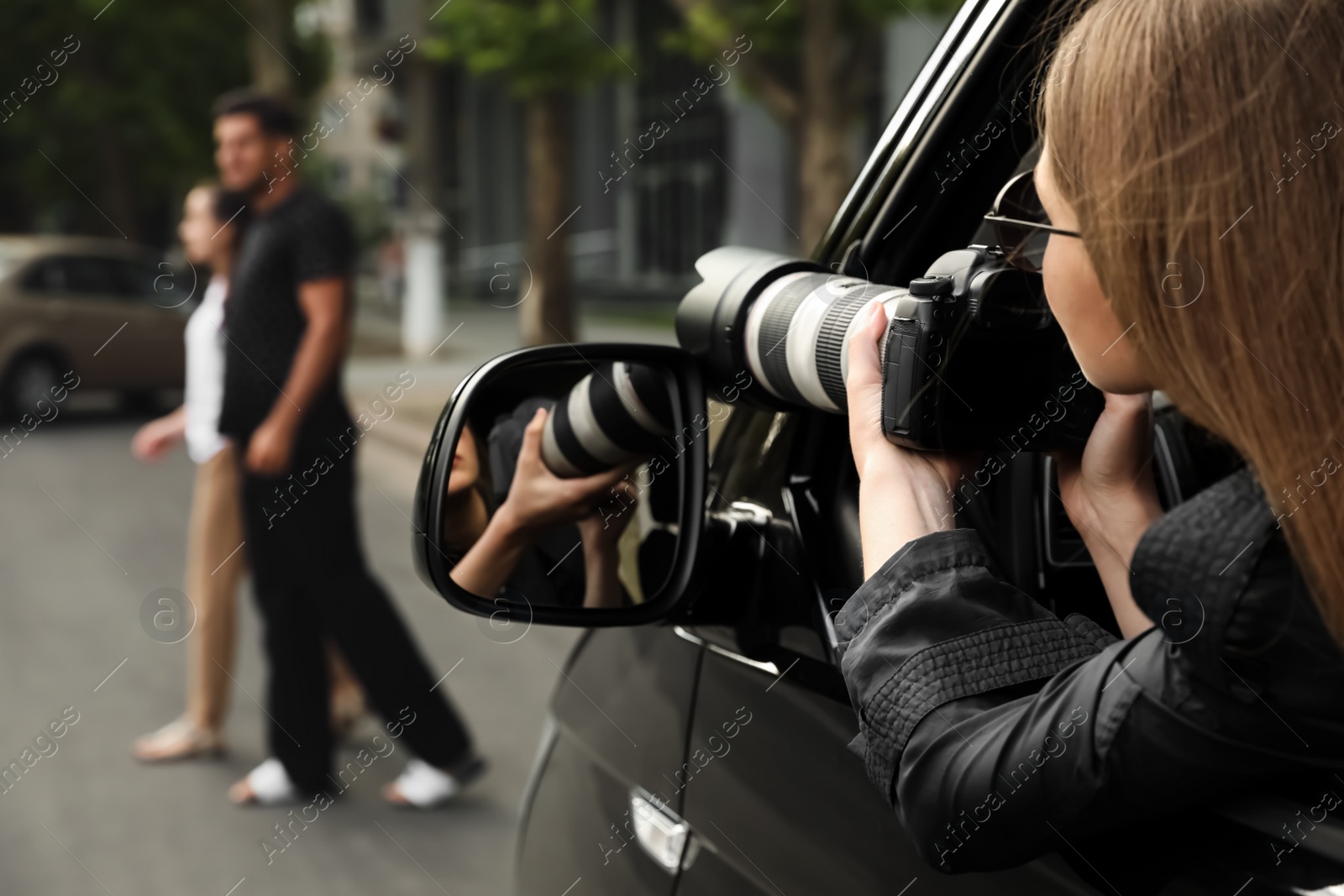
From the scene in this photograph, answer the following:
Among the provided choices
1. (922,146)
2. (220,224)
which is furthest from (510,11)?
(922,146)

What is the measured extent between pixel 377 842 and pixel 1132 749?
10.1ft

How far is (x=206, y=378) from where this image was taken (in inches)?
159

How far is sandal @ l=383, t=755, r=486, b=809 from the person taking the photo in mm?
3846

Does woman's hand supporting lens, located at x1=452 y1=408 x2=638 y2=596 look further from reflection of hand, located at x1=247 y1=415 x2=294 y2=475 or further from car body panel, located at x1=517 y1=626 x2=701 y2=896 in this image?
reflection of hand, located at x1=247 y1=415 x2=294 y2=475

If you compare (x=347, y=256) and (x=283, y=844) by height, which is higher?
(x=347, y=256)

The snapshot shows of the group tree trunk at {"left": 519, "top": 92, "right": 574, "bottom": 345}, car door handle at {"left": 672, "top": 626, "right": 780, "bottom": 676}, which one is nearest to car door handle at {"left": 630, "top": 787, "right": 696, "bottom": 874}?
car door handle at {"left": 672, "top": 626, "right": 780, "bottom": 676}

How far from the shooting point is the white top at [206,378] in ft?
13.1

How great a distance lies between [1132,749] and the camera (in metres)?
0.87

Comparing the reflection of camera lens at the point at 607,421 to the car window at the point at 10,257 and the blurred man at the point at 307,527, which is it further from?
the car window at the point at 10,257

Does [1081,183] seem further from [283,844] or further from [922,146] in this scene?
[283,844]

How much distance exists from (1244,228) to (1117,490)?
1.56 feet

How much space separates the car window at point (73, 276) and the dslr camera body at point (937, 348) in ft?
39.5

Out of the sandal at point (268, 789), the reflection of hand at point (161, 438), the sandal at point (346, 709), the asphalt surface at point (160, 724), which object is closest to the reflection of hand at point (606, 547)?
the asphalt surface at point (160, 724)

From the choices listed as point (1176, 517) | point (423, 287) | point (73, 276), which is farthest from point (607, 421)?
point (423, 287)
